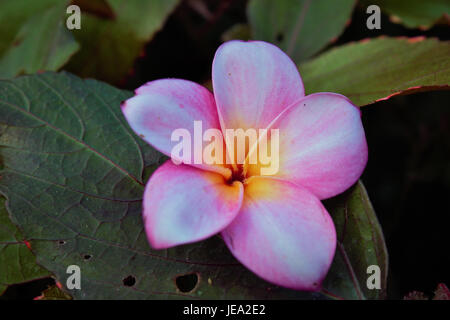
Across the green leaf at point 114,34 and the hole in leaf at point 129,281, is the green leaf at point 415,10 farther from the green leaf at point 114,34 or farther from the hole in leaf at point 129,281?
the hole in leaf at point 129,281

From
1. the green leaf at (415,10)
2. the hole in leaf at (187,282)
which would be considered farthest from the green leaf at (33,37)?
the green leaf at (415,10)

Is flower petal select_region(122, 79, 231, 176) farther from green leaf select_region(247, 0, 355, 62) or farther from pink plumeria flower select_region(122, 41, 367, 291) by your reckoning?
green leaf select_region(247, 0, 355, 62)

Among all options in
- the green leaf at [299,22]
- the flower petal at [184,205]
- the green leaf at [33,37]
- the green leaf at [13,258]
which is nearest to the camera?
the flower petal at [184,205]

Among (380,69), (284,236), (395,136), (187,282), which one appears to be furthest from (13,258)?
→ (395,136)

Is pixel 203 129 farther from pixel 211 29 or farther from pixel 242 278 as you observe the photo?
pixel 211 29

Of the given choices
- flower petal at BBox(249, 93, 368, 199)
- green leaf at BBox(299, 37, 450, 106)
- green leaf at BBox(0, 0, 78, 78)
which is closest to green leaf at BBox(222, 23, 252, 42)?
green leaf at BBox(299, 37, 450, 106)

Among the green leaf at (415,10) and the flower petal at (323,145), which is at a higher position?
the green leaf at (415,10)

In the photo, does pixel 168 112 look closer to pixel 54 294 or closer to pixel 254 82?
pixel 254 82

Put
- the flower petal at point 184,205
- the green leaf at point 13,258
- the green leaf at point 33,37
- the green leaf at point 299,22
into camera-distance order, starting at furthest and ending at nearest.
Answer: the green leaf at point 299,22 < the green leaf at point 33,37 < the green leaf at point 13,258 < the flower petal at point 184,205
